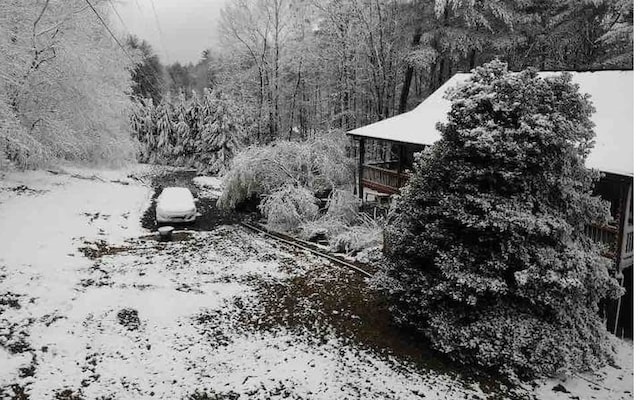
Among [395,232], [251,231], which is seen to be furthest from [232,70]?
[395,232]

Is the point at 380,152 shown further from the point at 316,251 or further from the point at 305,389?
the point at 305,389

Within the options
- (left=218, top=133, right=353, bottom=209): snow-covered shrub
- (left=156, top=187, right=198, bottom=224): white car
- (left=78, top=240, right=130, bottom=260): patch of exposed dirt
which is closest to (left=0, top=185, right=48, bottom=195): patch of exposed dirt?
(left=156, top=187, right=198, bottom=224): white car

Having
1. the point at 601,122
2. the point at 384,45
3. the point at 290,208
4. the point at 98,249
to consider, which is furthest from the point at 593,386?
the point at 384,45

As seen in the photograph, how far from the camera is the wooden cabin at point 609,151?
36.3 feet

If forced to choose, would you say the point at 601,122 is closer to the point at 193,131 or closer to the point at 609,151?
the point at 609,151

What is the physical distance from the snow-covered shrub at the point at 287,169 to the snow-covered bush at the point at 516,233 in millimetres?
10521

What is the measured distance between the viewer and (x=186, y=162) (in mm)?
40438

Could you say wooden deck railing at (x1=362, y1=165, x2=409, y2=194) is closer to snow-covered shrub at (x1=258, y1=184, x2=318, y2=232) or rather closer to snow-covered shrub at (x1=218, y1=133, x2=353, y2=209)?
snow-covered shrub at (x1=218, y1=133, x2=353, y2=209)

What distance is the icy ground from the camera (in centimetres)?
786

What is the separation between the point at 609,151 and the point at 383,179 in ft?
30.8

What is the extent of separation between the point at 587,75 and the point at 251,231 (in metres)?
13.5

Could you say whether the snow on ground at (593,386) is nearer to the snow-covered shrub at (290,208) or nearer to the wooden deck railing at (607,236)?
the wooden deck railing at (607,236)

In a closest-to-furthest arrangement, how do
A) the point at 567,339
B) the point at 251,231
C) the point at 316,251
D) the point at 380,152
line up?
the point at 567,339 < the point at 316,251 < the point at 251,231 < the point at 380,152

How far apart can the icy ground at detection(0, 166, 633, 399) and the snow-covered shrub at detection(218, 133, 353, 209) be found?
5349 mm
